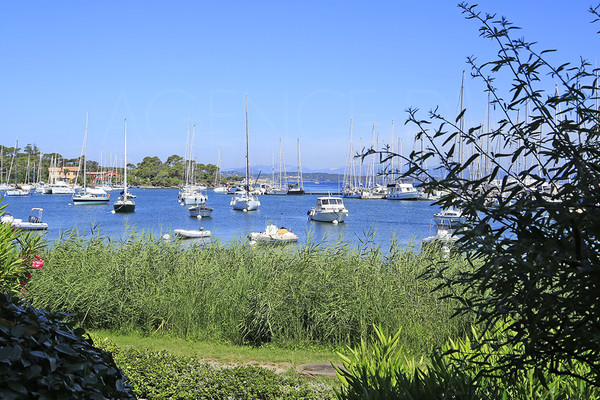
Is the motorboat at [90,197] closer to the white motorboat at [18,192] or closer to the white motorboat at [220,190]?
the white motorboat at [18,192]

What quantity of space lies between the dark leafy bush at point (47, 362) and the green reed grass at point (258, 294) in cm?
556

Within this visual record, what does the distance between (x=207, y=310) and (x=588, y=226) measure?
7.13m

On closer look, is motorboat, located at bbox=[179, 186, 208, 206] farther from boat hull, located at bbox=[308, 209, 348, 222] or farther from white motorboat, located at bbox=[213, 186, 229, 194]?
white motorboat, located at bbox=[213, 186, 229, 194]

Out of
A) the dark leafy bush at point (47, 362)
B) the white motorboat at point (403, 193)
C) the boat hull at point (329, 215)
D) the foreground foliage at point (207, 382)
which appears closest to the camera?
the dark leafy bush at point (47, 362)

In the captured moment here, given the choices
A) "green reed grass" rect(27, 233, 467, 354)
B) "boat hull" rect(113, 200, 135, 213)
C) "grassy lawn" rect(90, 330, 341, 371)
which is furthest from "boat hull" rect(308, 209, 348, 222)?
"grassy lawn" rect(90, 330, 341, 371)

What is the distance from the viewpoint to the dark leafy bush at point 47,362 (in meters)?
1.87

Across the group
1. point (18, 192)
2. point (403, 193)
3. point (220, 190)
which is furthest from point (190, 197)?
point (220, 190)

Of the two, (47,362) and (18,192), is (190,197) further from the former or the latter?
(47,362)

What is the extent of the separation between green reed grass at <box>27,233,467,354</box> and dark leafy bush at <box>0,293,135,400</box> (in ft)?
18.3

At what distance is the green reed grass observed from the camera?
7.86 meters

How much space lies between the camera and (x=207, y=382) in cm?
573

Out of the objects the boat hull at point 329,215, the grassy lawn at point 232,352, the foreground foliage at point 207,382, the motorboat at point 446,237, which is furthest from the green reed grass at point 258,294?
the boat hull at point 329,215

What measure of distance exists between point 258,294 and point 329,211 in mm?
42903

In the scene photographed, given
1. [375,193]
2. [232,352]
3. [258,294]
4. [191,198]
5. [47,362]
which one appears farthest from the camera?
[375,193]
